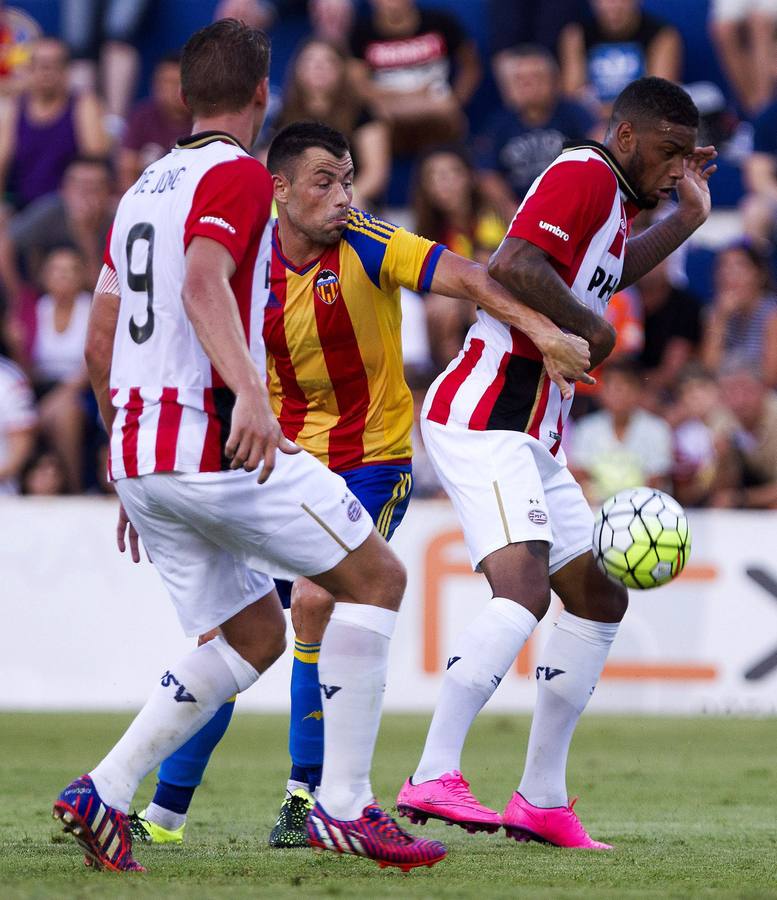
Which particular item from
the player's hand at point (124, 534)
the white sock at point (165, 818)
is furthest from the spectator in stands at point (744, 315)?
the player's hand at point (124, 534)

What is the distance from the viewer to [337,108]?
1316 centimetres

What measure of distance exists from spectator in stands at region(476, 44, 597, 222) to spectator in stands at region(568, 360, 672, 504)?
7.50 feet

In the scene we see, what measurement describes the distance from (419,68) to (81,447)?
15.7 ft

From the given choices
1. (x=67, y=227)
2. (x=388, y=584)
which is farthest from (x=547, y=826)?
(x=67, y=227)

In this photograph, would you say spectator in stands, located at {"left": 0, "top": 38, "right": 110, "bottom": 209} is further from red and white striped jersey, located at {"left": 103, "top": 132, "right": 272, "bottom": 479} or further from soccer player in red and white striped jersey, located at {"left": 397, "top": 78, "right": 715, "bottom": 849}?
red and white striped jersey, located at {"left": 103, "top": 132, "right": 272, "bottom": 479}

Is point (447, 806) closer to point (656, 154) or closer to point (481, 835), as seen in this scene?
point (481, 835)

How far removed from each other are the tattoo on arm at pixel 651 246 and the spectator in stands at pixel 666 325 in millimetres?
6581

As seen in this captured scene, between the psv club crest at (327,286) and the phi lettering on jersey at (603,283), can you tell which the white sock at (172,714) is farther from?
the phi lettering on jersey at (603,283)

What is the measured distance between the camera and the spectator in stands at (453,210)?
12.6 m

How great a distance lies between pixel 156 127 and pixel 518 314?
31.8ft

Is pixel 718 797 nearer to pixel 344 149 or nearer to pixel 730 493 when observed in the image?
pixel 344 149

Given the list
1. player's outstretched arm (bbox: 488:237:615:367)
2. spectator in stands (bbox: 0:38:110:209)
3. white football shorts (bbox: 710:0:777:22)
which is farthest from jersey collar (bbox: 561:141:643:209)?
spectator in stands (bbox: 0:38:110:209)

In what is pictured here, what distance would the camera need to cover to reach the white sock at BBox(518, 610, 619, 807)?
549cm

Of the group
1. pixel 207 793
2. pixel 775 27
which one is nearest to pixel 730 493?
pixel 775 27
